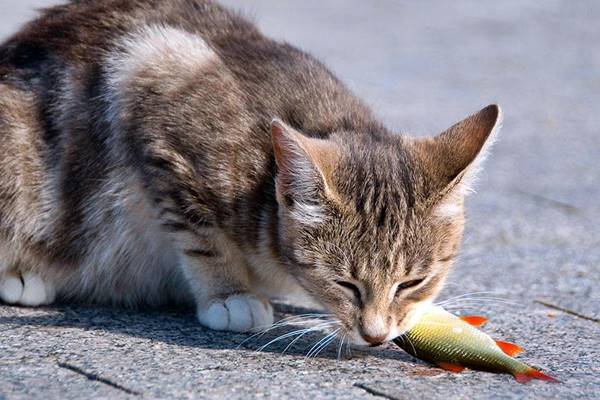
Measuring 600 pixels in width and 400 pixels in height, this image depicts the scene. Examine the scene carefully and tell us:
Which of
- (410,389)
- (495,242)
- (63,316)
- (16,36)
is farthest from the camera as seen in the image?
(495,242)

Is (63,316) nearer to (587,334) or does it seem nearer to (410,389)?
(410,389)

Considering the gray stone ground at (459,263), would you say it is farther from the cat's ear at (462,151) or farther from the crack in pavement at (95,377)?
the cat's ear at (462,151)

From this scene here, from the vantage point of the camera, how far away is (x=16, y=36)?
4797mm

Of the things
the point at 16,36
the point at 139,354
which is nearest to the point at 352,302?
the point at 139,354

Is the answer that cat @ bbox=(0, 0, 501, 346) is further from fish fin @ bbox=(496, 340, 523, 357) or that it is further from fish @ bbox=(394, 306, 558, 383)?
fish fin @ bbox=(496, 340, 523, 357)

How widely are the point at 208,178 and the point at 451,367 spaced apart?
3.92 feet

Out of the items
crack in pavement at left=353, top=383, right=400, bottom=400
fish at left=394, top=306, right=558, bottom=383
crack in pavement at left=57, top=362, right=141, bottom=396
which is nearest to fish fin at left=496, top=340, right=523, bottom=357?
fish at left=394, top=306, right=558, bottom=383

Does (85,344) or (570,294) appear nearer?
(85,344)

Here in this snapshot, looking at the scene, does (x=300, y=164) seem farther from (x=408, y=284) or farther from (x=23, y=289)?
(x=23, y=289)

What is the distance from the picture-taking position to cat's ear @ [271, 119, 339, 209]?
3633mm

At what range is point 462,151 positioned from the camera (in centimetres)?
390

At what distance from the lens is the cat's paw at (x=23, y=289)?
4375 millimetres

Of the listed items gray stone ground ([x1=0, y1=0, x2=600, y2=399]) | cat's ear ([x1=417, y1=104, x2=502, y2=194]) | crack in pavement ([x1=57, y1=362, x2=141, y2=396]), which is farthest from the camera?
cat's ear ([x1=417, y1=104, x2=502, y2=194])

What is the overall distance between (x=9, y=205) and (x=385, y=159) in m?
1.62
